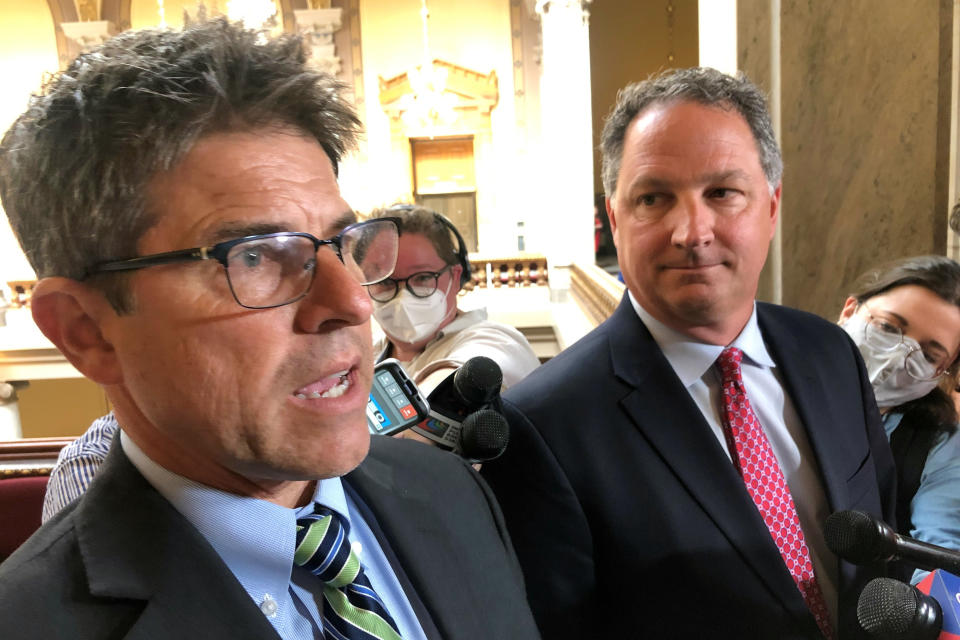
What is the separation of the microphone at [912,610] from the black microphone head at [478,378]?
62 centimetres

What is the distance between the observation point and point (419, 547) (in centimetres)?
112

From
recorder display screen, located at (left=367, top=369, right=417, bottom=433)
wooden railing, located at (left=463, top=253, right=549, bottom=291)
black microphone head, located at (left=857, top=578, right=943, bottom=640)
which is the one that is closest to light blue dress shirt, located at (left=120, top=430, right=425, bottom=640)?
recorder display screen, located at (left=367, top=369, right=417, bottom=433)

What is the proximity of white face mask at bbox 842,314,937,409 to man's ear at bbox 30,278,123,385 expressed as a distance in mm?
1765

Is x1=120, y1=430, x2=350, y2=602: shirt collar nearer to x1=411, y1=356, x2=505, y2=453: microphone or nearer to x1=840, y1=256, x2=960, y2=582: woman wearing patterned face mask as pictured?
x1=411, y1=356, x2=505, y2=453: microphone

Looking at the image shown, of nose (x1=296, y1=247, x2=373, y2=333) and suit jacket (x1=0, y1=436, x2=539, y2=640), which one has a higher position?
nose (x1=296, y1=247, x2=373, y2=333)

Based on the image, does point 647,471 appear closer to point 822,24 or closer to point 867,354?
point 867,354

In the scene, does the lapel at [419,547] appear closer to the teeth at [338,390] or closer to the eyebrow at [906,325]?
the teeth at [338,390]

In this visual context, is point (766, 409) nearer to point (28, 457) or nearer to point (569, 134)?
point (28, 457)

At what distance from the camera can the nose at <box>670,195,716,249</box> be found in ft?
4.78

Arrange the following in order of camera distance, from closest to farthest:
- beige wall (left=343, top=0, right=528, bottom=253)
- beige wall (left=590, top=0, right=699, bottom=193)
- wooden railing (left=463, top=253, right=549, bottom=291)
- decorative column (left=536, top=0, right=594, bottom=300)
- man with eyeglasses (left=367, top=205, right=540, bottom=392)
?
man with eyeglasses (left=367, top=205, right=540, bottom=392), decorative column (left=536, top=0, right=594, bottom=300), wooden railing (left=463, top=253, right=549, bottom=291), beige wall (left=343, top=0, right=528, bottom=253), beige wall (left=590, top=0, right=699, bottom=193)

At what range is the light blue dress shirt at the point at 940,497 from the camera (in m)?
1.65

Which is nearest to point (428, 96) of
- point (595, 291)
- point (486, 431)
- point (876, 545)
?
point (595, 291)

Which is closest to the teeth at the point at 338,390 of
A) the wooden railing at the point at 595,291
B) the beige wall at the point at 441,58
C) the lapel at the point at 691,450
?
the lapel at the point at 691,450

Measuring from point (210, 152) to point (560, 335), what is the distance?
8.21 metres
